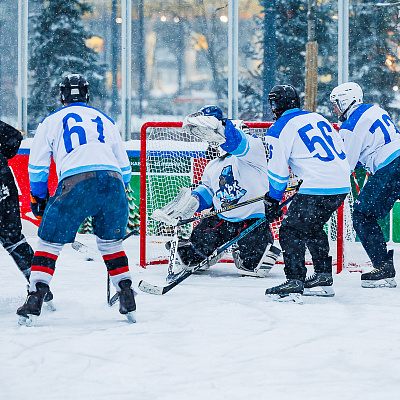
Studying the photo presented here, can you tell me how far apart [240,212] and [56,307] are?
5.33 feet

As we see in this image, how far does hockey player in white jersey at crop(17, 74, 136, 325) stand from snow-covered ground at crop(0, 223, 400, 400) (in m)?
0.24

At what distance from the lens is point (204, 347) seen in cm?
305

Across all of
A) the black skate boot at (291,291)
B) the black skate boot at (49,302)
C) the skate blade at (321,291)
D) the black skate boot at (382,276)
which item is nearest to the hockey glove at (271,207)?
the black skate boot at (291,291)

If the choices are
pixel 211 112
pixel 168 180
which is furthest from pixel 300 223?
pixel 168 180

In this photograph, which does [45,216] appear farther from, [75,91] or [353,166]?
[353,166]

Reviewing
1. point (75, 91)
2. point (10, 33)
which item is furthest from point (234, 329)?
point (10, 33)

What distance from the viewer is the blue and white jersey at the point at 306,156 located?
401cm

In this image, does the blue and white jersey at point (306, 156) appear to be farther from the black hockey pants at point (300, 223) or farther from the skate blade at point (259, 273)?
the skate blade at point (259, 273)

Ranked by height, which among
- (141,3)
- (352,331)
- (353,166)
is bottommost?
(352,331)

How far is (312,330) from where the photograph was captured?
133 inches

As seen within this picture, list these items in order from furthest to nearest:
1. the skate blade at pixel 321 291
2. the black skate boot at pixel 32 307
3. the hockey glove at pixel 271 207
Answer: the skate blade at pixel 321 291 < the hockey glove at pixel 271 207 < the black skate boot at pixel 32 307

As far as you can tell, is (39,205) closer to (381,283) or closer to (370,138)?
(370,138)

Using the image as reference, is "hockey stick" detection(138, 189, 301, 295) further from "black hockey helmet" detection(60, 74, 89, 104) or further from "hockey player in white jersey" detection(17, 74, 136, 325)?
"black hockey helmet" detection(60, 74, 89, 104)

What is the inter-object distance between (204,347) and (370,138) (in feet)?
6.80
